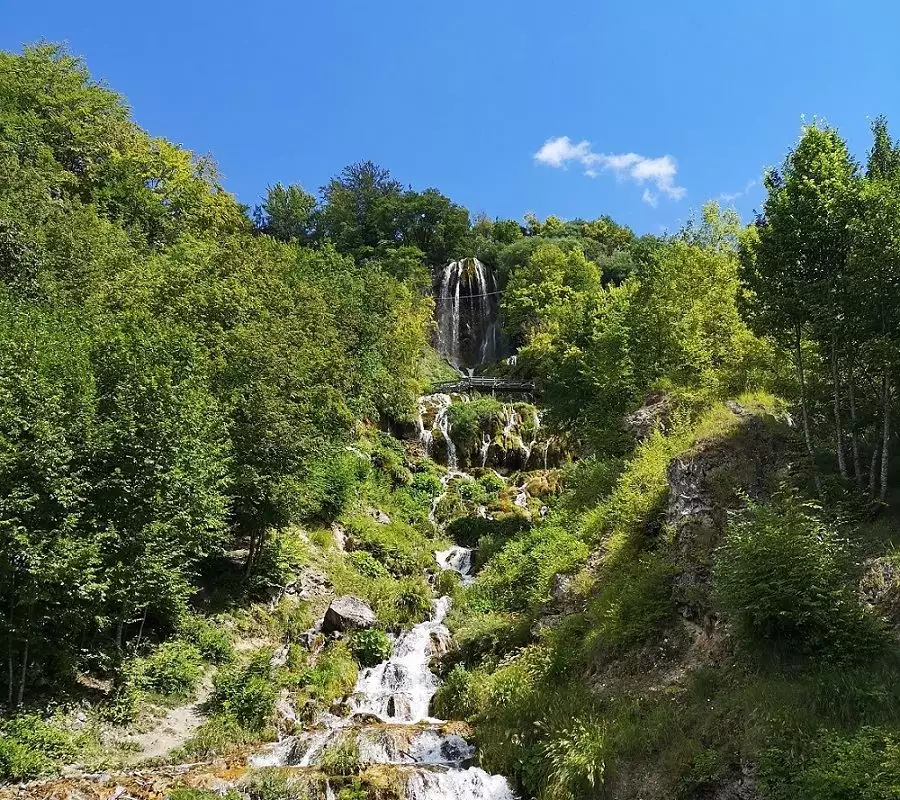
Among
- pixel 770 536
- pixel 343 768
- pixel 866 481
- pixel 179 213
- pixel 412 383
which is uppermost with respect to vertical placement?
pixel 179 213

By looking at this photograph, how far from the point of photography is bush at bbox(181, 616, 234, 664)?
1720 centimetres

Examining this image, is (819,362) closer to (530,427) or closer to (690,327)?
(690,327)

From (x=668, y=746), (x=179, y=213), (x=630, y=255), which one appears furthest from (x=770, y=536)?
(x=630, y=255)

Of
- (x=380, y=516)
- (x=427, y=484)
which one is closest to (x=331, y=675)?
(x=380, y=516)

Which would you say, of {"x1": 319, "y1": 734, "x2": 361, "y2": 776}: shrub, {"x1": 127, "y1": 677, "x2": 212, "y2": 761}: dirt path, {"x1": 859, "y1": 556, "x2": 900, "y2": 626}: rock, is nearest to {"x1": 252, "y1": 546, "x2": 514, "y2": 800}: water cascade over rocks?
{"x1": 319, "y1": 734, "x2": 361, "y2": 776}: shrub

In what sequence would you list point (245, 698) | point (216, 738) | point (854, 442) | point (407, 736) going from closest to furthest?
point (854, 442) < point (407, 736) < point (216, 738) < point (245, 698)

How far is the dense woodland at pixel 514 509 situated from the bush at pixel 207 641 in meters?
0.06

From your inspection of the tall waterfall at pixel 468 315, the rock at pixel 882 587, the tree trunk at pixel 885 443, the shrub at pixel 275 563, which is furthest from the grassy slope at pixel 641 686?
the tall waterfall at pixel 468 315

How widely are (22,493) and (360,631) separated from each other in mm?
10258

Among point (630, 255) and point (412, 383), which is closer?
point (412, 383)

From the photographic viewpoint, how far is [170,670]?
15586 mm

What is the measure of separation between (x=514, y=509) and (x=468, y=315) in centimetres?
2970

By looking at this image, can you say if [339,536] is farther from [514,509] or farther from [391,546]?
[514,509]

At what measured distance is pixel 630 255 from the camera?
57250 millimetres
